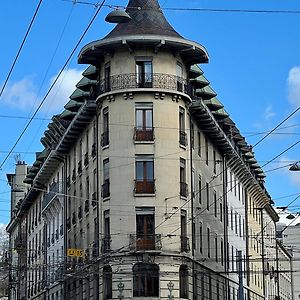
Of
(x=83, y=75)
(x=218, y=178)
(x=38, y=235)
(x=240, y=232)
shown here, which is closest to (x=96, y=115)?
(x=83, y=75)

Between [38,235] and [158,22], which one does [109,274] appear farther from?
[38,235]

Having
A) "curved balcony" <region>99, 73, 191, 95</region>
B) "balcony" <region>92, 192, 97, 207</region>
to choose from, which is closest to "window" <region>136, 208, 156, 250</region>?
"balcony" <region>92, 192, 97, 207</region>

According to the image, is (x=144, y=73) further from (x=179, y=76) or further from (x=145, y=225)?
(x=145, y=225)

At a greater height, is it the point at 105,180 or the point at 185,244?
the point at 105,180

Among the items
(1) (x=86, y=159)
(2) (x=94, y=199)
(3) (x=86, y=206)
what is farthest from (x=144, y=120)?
(3) (x=86, y=206)

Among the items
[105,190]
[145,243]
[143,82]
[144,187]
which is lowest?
[145,243]

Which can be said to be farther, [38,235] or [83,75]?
[38,235]

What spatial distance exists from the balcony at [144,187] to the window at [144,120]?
8.74 feet

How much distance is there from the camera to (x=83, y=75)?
61.8m

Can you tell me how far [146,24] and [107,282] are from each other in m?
15.8

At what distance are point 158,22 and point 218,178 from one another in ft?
54.0

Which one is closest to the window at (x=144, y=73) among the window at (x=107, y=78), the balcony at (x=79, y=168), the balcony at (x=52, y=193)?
the window at (x=107, y=78)

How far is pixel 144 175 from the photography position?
56469 millimetres

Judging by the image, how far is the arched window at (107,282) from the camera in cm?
5612
